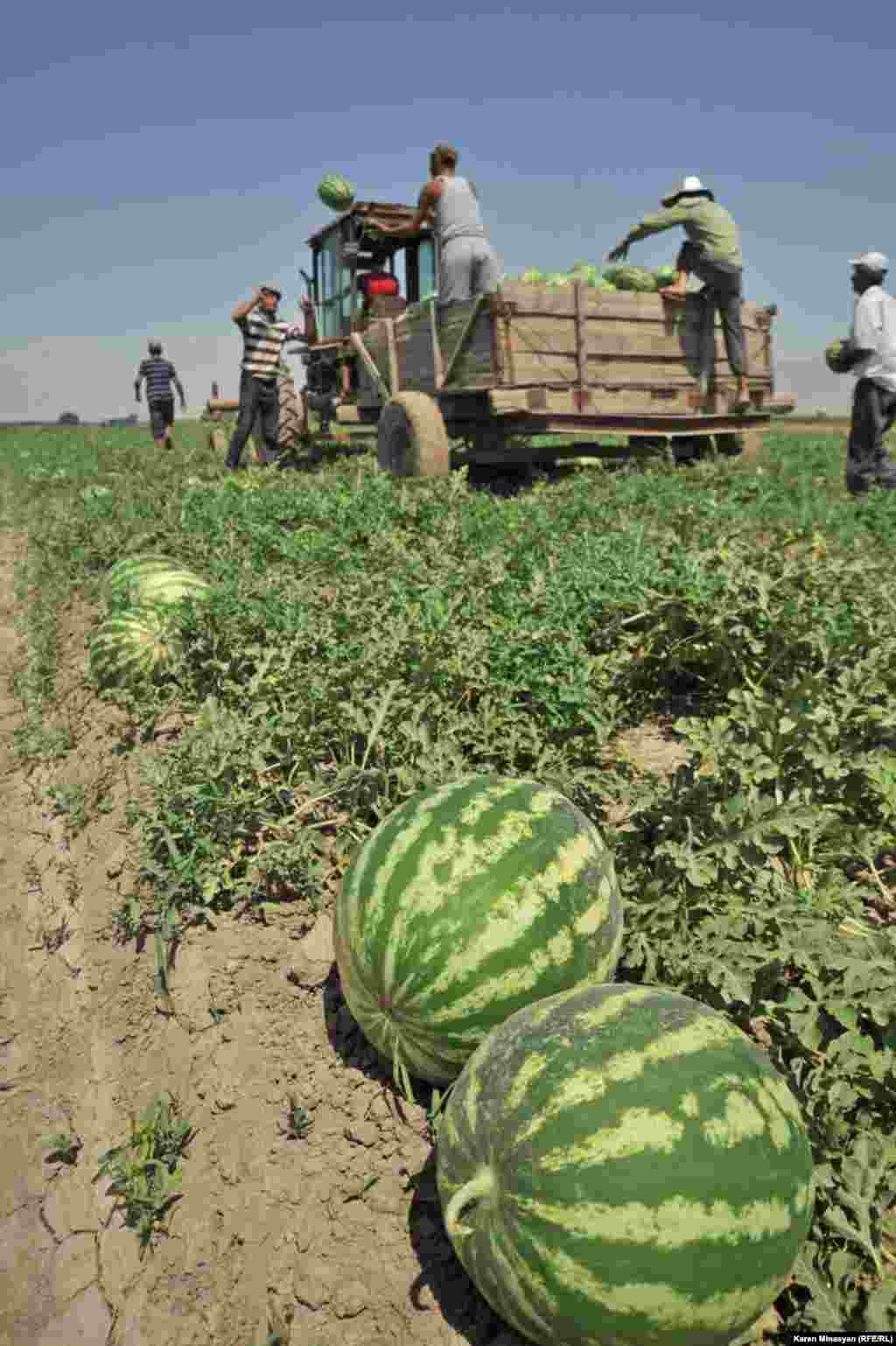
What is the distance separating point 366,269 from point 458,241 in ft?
16.1

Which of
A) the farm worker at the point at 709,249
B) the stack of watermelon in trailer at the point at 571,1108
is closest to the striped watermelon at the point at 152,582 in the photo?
the stack of watermelon in trailer at the point at 571,1108

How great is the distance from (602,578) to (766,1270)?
296cm

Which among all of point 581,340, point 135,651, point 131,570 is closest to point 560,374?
point 581,340

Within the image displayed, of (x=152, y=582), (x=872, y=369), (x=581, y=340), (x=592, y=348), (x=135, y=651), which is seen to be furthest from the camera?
(x=872, y=369)

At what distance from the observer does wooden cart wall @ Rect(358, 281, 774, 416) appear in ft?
26.0

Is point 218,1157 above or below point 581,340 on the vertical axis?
below

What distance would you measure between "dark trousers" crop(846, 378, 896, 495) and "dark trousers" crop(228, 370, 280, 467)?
652 cm

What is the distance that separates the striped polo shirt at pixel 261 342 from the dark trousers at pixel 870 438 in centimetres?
644

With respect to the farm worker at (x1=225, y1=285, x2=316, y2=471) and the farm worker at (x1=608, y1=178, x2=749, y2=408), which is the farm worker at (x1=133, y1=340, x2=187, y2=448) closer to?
the farm worker at (x1=225, y1=285, x2=316, y2=471)

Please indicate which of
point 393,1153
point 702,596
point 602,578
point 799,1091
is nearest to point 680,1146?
point 799,1091

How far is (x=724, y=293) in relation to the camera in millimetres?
8688

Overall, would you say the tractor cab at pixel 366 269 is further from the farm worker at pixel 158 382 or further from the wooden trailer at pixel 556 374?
the farm worker at pixel 158 382

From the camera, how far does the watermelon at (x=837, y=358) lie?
9.10 meters

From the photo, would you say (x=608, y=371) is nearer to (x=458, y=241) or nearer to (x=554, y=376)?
(x=554, y=376)
